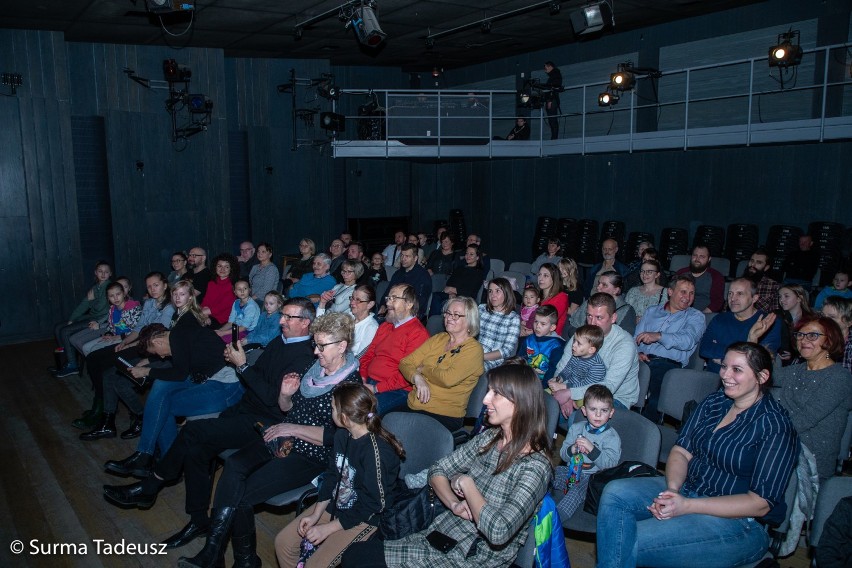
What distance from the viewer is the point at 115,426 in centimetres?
522

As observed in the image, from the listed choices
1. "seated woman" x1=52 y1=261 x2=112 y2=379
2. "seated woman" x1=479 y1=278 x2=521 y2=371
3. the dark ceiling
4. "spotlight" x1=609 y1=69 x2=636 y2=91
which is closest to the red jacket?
"seated woman" x1=479 y1=278 x2=521 y2=371

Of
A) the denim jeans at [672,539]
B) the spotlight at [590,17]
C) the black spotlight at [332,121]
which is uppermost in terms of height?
the spotlight at [590,17]

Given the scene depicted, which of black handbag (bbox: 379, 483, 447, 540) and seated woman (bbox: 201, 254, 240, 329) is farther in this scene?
seated woman (bbox: 201, 254, 240, 329)

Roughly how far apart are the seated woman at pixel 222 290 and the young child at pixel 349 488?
3.91m

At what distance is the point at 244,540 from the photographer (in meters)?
3.26

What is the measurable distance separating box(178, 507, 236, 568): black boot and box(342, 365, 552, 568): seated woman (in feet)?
2.89

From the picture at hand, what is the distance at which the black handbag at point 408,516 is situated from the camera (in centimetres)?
260

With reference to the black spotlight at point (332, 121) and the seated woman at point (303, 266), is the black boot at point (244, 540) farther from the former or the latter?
the black spotlight at point (332, 121)

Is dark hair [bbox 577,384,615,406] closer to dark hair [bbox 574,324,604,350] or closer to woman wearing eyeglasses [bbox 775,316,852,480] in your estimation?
dark hair [bbox 574,324,604,350]

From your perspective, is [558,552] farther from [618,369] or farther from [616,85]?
[616,85]

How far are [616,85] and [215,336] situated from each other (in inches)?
329

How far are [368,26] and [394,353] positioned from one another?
4.93 meters

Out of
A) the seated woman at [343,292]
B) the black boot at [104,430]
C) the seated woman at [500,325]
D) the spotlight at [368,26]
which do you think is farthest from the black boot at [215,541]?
the spotlight at [368,26]

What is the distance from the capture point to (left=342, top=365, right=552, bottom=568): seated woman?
7.66 feet
